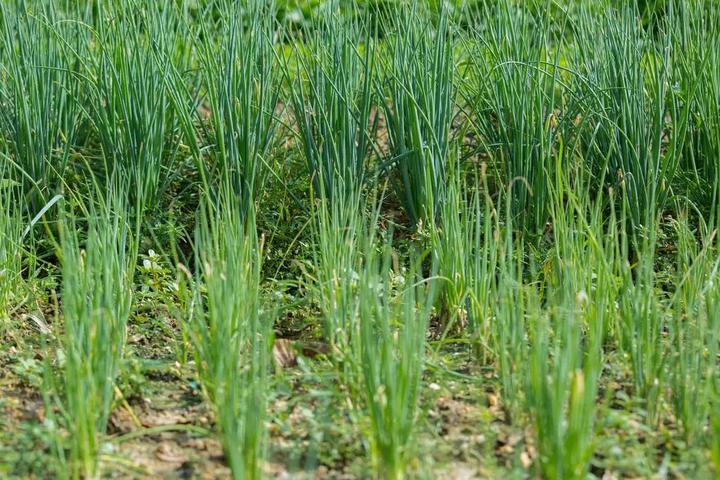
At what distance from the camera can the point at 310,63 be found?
3525 mm

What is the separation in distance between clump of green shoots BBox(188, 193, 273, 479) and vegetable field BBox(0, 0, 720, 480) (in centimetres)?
1

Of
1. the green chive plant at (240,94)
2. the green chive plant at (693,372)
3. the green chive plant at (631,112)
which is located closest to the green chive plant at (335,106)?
the green chive plant at (240,94)

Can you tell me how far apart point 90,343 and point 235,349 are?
1.06 ft

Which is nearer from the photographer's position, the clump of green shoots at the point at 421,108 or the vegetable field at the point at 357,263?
the vegetable field at the point at 357,263

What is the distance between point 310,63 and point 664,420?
5.87ft

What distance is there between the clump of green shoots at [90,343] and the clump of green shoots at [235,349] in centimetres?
20

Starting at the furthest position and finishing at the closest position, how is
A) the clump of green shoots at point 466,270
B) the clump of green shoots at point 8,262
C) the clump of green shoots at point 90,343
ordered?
1. the clump of green shoots at point 8,262
2. the clump of green shoots at point 466,270
3. the clump of green shoots at point 90,343

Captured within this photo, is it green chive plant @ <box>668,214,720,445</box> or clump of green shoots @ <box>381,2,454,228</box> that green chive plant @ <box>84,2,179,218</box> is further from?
green chive plant @ <box>668,214,720,445</box>

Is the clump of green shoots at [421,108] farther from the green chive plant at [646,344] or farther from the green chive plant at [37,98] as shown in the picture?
the green chive plant at [37,98]

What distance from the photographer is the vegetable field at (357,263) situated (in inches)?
85.9

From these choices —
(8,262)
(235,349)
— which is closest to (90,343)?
(235,349)

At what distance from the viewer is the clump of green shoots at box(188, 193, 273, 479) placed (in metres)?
2.03

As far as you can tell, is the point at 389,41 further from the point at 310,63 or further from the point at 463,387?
the point at 463,387

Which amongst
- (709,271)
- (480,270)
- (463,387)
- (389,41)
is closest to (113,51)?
(389,41)
